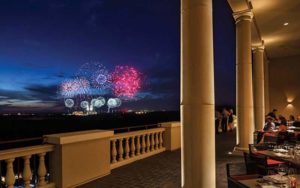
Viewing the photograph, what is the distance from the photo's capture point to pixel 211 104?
4.09 m

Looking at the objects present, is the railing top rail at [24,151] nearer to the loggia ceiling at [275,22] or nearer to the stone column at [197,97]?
the stone column at [197,97]

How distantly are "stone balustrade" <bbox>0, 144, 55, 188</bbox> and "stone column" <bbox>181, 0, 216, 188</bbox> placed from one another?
2.23 m

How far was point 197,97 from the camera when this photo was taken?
3.95m

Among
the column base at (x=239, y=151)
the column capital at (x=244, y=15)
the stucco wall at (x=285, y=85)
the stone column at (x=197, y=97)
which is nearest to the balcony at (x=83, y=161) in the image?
the stone column at (x=197, y=97)

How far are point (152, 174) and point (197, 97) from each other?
2501mm

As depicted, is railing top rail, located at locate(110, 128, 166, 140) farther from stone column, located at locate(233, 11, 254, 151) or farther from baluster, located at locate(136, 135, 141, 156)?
stone column, located at locate(233, 11, 254, 151)

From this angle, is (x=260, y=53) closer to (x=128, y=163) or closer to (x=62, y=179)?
(x=128, y=163)

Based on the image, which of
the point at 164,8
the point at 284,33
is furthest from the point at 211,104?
the point at 164,8

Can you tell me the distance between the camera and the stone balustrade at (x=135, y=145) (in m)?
6.44

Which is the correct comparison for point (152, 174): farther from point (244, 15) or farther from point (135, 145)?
point (244, 15)

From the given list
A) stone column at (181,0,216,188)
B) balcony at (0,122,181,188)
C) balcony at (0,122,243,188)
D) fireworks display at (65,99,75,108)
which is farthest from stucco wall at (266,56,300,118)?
fireworks display at (65,99,75,108)

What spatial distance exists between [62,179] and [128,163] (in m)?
2.33

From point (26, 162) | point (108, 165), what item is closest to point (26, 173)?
point (26, 162)

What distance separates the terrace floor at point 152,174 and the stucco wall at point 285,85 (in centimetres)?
1213
